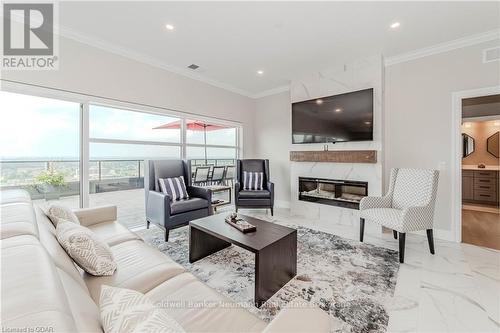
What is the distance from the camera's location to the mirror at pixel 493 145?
16.1 feet

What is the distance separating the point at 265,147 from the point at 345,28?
3.00m

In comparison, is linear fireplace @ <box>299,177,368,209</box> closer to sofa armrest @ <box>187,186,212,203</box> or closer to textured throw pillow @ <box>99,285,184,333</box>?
sofa armrest @ <box>187,186,212,203</box>

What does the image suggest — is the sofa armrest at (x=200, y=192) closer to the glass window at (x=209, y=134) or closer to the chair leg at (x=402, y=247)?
the glass window at (x=209, y=134)

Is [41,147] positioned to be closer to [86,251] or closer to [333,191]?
[86,251]

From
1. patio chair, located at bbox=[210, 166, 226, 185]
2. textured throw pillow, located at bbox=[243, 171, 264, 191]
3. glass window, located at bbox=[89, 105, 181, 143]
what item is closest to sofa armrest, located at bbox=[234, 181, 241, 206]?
textured throw pillow, located at bbox=[243, 171, 264, 191]

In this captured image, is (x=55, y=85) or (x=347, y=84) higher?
(x=347, y=84)

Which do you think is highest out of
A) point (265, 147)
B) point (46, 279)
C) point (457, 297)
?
point (265, 147)

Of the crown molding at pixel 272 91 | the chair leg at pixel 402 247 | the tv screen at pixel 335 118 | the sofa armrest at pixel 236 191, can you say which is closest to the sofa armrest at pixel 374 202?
the chair leg at pixel 402 247

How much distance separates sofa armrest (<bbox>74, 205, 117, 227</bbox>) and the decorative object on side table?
1.28 m

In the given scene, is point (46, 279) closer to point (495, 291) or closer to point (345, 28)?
point (495, 291)

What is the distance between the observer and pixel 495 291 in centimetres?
186

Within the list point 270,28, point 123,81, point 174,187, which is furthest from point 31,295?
point 123,81

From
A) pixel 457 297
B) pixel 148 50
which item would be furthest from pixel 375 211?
pixel 148 50

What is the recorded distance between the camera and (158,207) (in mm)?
2918
